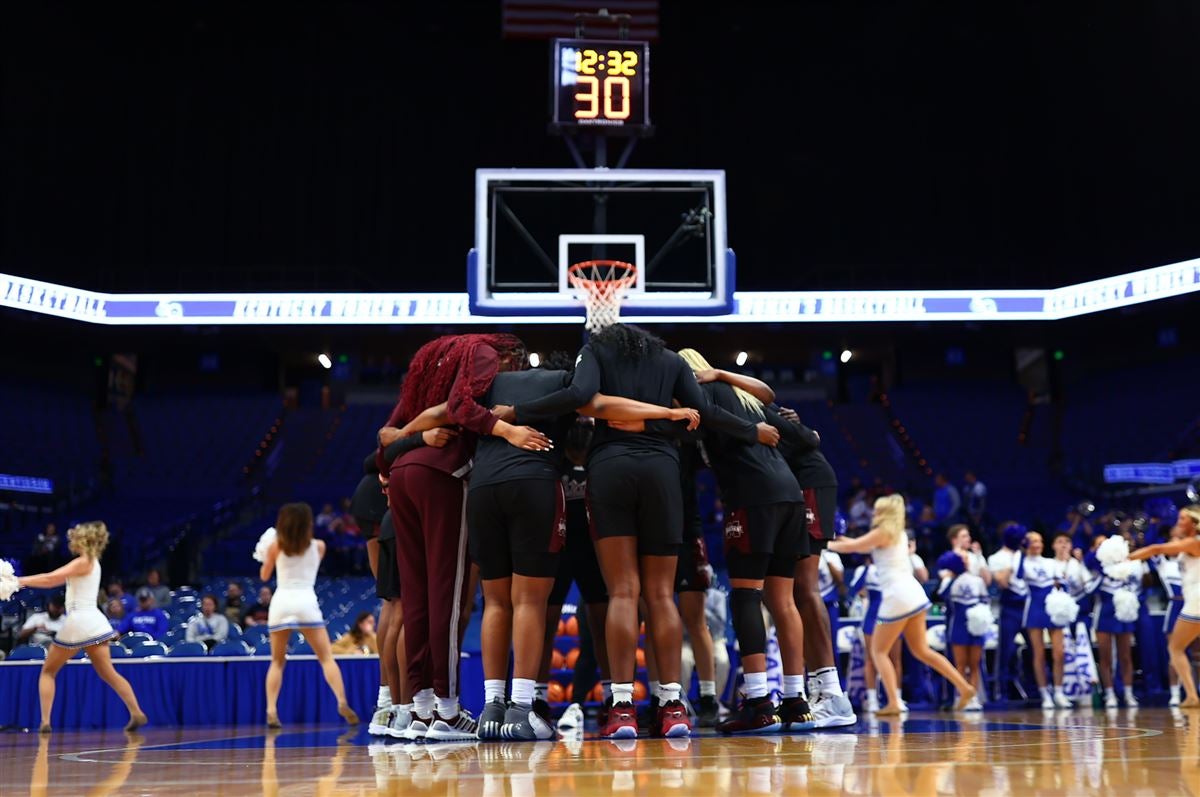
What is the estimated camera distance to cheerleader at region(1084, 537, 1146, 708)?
9.74 m

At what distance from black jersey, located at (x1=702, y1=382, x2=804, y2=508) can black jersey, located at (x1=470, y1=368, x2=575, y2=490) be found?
858 millimetres

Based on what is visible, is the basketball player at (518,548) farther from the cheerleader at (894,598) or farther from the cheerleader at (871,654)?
the cheerleader at (871,654)

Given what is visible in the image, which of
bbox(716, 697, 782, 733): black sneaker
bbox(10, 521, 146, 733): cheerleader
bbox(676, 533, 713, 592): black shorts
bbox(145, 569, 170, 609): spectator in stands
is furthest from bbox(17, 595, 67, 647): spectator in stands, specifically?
bbox(716, 697, 782, 733): black sneaker

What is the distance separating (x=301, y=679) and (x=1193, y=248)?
19439mm

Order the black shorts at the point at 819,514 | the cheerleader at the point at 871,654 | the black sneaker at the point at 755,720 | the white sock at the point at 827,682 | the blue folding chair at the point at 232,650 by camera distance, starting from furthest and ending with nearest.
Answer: the blue folding chair at the point at 232,650 < the cheerleader at the point at 871,654 < the black shorts at the point at 819,514 < the white sock at the point at 827,682 < the black sneaker at the point at 755,720

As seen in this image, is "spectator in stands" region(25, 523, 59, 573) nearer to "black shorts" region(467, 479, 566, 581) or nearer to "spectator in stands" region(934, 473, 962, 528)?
"black shorts" region(467, 479, 566, 581)

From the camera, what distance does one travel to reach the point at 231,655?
960 cm

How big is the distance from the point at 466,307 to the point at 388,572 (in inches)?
608

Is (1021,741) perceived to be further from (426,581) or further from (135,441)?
(135,441)

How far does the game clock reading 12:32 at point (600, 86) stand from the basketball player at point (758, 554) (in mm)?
8609

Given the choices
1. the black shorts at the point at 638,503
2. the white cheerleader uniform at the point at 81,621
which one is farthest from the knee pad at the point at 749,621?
the white cheerleader uniform at the point at 81,621

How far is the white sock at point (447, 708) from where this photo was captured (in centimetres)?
508

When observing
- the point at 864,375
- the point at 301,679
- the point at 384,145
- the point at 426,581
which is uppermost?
the point at 384,145

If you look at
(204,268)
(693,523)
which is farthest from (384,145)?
(693,523)
